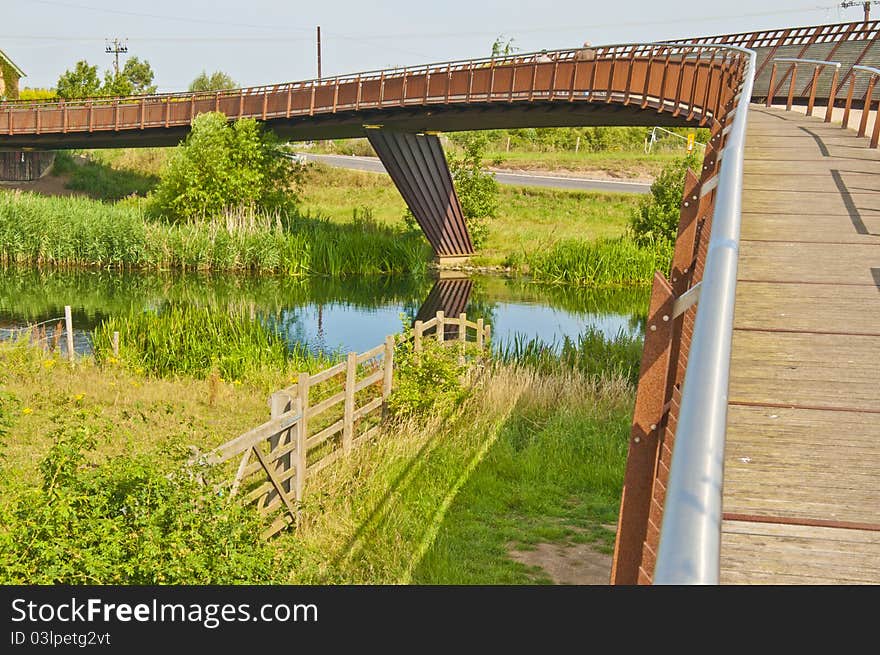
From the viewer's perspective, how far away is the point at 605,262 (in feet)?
113

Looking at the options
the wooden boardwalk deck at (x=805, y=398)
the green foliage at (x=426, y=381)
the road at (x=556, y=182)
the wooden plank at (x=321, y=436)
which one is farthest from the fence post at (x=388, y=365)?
the road at (x=556, y=182)

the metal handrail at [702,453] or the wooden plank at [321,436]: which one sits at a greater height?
the metal handrail at [702,453]

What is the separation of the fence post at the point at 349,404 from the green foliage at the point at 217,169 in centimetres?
2670

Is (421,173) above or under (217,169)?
above

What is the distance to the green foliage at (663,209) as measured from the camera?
32.8 m

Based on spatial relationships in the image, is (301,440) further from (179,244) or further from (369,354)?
(179,244)

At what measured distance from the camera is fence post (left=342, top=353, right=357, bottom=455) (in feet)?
40.6

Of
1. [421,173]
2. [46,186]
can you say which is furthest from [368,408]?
[46,186]

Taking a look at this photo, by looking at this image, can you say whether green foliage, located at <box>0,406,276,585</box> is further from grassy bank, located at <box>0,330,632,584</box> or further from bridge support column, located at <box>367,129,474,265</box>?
bridge support column, located at <box>367,129,474,265</box>

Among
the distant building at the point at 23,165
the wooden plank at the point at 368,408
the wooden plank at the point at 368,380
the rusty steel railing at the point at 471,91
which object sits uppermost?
the rusty steel railing at the point at 471,91

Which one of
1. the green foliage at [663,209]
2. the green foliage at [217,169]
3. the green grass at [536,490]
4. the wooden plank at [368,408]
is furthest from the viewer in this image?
the green foliage at [217,169]

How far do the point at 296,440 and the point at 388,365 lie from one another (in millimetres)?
3812

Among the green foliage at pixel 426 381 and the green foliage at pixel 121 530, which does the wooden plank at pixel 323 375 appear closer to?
the green foliage at pixel 426 381

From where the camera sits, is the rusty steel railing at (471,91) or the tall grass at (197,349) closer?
the tall grass at (197,349)
